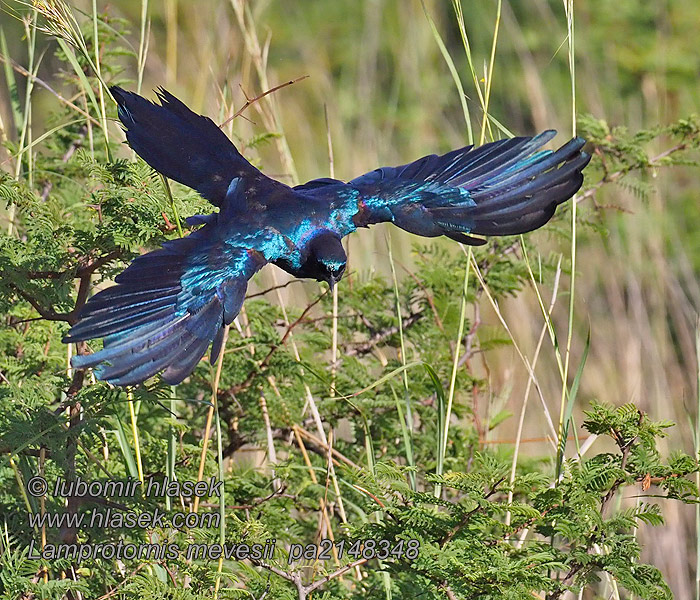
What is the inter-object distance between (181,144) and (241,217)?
8.3 inches

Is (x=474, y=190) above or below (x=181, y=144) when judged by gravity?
above

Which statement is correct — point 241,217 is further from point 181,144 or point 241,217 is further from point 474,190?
point 474,190

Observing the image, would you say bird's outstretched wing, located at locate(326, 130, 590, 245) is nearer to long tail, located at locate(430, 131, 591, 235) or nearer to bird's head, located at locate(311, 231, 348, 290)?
long tail, located at locate(430, 131, 591, 235)

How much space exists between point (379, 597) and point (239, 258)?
790mm

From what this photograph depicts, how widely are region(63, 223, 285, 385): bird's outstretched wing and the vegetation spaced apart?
71mm

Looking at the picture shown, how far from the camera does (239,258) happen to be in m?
2.14

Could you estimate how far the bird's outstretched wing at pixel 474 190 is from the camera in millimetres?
2289

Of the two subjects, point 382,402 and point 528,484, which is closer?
point 528,484

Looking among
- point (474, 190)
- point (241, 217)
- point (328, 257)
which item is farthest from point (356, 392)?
point (474, 190)

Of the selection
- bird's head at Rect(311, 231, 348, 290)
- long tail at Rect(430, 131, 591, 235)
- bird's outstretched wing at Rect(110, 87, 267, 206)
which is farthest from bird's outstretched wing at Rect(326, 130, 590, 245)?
bird's outstretched wing at Rect(110, 87, 267, 206)

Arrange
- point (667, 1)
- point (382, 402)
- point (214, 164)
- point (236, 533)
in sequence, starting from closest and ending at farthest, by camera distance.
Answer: point (236, 533), point (214, 164), point (382, 402), point (667, 1)

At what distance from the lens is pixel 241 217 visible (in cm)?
227

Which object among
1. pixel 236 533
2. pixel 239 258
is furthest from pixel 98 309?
pixel 236 533

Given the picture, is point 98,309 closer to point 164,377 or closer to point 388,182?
point 164,377
